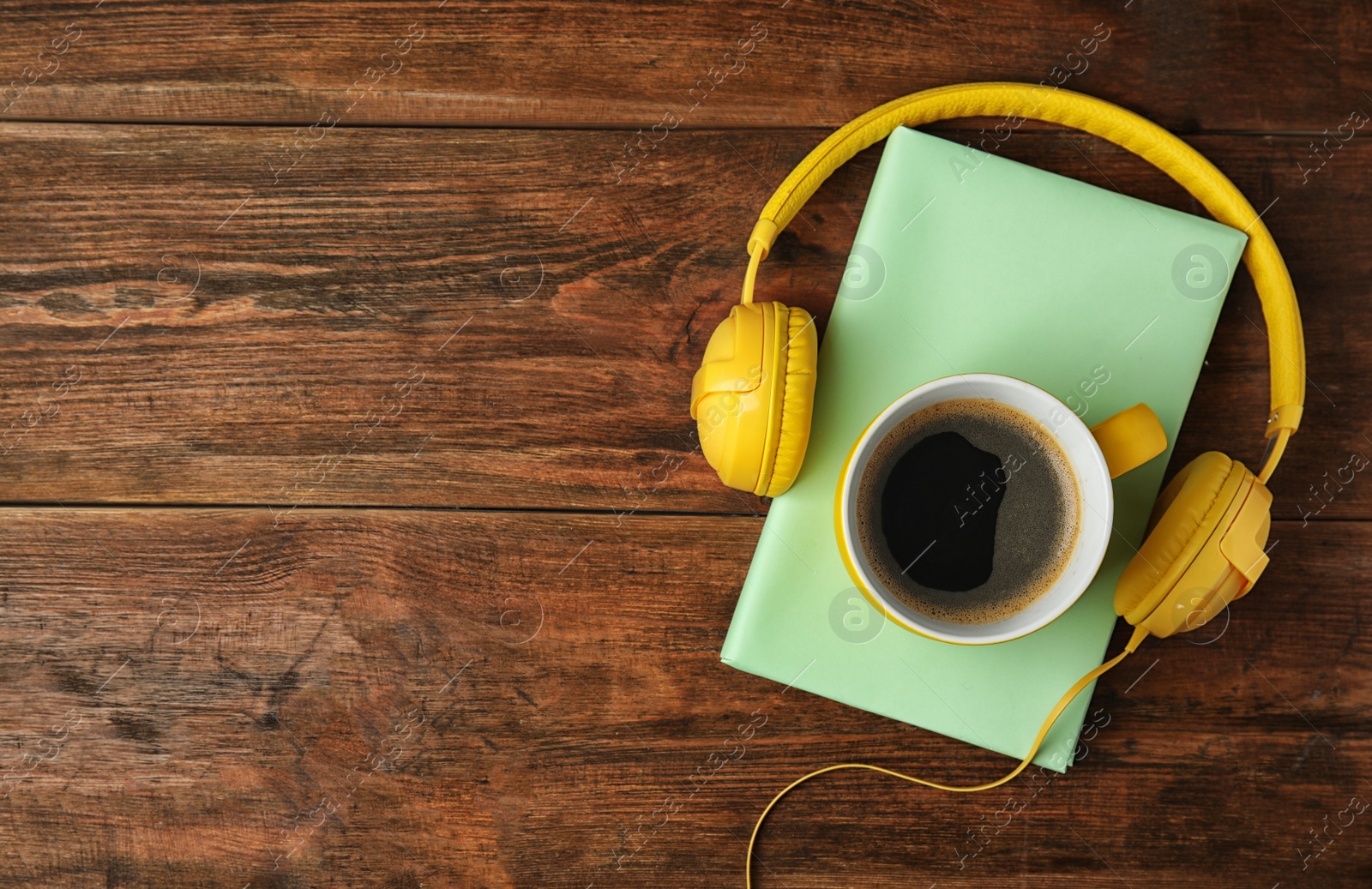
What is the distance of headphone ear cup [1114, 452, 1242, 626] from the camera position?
1.81ft

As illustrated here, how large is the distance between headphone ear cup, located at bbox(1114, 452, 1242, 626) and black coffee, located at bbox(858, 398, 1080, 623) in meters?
0.07

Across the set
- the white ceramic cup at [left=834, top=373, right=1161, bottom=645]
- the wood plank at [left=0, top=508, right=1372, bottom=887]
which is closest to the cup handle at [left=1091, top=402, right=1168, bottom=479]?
the white ceramic cup at [left=834, top=373, right=1161, bottom=645]

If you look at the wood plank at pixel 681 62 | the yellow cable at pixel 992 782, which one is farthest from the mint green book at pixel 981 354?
the wood plank at pixel 681 62

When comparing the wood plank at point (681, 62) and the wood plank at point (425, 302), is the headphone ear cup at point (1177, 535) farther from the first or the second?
the wood plank at point (681, 62)

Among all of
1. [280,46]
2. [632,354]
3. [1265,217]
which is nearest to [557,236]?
[632,354]

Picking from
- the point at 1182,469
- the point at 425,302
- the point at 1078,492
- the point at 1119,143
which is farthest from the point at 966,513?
the point at 425,302

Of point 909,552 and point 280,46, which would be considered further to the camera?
point 280,46

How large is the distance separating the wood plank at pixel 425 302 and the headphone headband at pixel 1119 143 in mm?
31

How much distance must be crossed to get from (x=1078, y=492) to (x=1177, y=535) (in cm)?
8

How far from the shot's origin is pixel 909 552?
578mm

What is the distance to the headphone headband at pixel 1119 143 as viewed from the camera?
2.00 ft

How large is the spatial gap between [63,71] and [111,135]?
7 cm

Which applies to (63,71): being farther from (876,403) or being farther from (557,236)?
(876,403)

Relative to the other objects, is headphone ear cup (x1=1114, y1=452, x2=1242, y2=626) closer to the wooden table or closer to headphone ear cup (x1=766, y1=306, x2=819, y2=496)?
the wooden table
